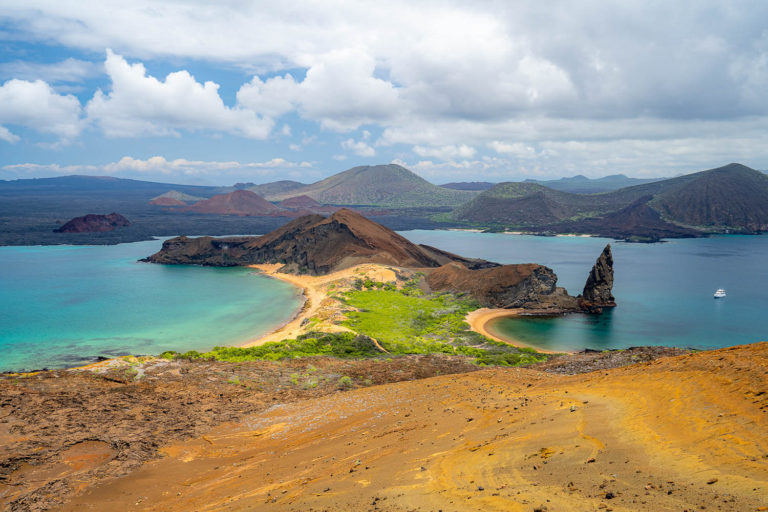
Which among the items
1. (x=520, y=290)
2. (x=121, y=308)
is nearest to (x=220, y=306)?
(x=121, y=308)

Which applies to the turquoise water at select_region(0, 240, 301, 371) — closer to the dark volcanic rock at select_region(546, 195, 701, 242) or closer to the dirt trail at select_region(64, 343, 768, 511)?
the dirt trail at select_region(64, 343, 768, 511)

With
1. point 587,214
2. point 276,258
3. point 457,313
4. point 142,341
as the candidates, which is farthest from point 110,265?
point 587,214

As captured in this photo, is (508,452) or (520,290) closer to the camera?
(508,452)

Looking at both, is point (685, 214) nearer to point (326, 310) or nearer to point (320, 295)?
point (320, 295)

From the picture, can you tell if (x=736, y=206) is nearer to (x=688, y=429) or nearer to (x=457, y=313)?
Result: (x=457, y=313)

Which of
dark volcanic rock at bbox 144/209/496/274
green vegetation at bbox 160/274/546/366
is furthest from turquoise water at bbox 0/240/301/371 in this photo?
green vegetation at bbox 160/274/546/366

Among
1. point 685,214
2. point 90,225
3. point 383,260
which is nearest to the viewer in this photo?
point 383,260
